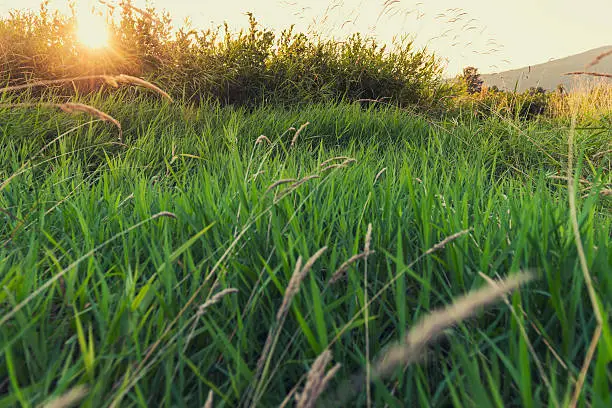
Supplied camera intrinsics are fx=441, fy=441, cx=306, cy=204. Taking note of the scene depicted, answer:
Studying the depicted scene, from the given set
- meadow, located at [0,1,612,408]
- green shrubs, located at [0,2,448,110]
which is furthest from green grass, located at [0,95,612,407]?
green shrubs, located at [0,2,448,110]

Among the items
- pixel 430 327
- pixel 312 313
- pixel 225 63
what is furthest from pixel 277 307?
pixel 225 63

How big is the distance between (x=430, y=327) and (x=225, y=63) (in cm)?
512

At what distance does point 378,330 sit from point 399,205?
1.66 feet

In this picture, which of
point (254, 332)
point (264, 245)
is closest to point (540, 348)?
point (254, 332)

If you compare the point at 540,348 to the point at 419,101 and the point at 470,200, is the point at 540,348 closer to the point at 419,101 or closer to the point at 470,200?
the point at 470,200

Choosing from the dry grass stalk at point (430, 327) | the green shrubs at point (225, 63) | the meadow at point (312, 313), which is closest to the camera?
the dry grass stalk at point (430, 327)

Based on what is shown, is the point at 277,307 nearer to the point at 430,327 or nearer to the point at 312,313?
the point at 312,313

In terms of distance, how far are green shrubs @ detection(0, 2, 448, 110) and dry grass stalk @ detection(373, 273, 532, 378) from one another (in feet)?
14.1

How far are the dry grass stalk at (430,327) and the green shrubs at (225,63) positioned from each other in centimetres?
429

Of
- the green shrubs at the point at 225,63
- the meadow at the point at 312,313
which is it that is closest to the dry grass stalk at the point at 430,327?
the meadow at the point at 312,313

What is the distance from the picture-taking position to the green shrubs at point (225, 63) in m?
4.92

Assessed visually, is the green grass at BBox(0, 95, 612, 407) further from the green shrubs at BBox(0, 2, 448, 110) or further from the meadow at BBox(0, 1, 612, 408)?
the green shrubs at BBox(0, 2, 448, 110)

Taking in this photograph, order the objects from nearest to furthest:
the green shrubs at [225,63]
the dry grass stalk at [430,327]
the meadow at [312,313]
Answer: the dry grass stalk at [430,327] → the meadow at [312,313] → the green shrubs at [225,63]

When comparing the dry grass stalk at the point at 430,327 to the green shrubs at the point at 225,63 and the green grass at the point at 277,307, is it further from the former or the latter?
the green shrubs at the point at 225,63
